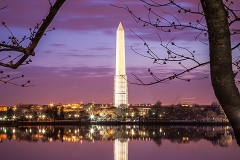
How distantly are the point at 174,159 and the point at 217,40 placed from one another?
29.9 m

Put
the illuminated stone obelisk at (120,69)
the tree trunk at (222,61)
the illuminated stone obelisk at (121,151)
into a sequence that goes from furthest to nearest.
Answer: the illuminated stone obelisk at (120,69), the illuminated stone obelisk at (121,151), the tree trunk at (222,61)

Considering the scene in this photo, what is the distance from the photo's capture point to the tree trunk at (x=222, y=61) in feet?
8.07

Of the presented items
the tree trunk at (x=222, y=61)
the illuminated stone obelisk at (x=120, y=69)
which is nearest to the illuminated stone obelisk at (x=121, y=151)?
the tree trunk at (x=222, y=61)

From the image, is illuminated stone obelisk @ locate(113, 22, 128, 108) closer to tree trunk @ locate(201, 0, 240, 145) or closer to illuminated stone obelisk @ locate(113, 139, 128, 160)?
illuminated stone obelisk @ locate(113, 139, 128, 160)

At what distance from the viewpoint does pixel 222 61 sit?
248cm

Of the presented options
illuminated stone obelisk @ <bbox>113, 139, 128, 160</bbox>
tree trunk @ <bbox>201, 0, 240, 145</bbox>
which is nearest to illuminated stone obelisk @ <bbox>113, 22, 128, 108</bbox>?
illuminated stone obelisk @ <bbox>113, 139, 128, 160</bbox>

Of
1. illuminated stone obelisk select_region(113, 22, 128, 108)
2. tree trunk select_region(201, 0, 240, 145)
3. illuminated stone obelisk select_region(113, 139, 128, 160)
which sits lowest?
illuminated stone obelisk select_region(113, 139, 128, 160)

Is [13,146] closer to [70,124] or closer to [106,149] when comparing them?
[106,149]

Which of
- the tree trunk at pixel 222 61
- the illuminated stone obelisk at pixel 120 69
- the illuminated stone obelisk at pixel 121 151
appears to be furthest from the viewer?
the illuminated stone obelisk at pixel 120 69

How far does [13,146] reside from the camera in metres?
39.3

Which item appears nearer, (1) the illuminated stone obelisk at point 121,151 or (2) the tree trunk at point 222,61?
(2) the tree trunk at point 222,61

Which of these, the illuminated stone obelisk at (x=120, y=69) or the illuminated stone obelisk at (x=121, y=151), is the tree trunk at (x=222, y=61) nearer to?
the illuminated stone obelisk at (x=121, y=151)

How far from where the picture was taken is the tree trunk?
2.46 metres

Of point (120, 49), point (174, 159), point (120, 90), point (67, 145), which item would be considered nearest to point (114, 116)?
point (120, 90)
